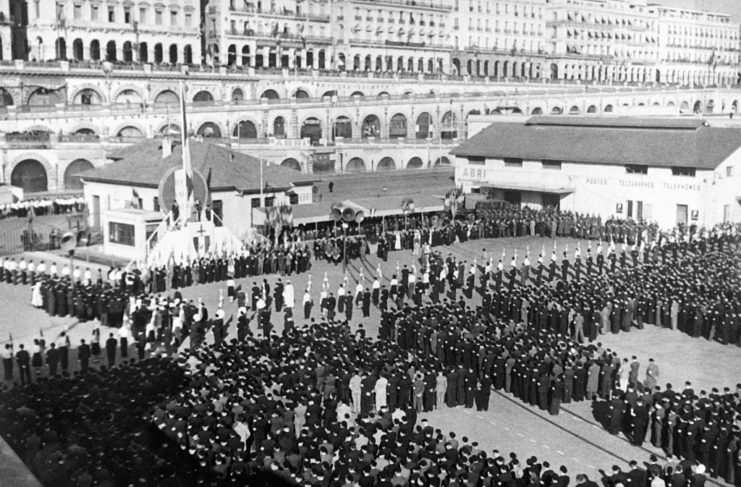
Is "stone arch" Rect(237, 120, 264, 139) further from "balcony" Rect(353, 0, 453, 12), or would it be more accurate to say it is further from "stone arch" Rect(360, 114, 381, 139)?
"balcony" Rect(353, 0, 453, 12)

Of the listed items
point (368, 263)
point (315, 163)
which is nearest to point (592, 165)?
point (368, 263)

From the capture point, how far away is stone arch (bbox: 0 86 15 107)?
6297 cm

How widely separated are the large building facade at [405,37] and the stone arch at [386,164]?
1398cm

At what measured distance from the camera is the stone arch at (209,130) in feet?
219

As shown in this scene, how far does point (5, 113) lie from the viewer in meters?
57.6

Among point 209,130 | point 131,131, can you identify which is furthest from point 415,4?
point 131,131

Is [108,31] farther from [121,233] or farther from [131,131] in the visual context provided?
[121,233]

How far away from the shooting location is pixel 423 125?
84875 millimetres

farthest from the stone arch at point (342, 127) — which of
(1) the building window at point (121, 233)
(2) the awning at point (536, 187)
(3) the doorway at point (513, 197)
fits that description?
(1) the building window at point (121, 233)

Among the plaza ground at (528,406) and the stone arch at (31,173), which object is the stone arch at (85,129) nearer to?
the stone arch at (31,173)

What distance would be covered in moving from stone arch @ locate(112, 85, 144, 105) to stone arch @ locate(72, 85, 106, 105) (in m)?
1.13

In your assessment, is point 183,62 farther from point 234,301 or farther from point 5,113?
point 234,301

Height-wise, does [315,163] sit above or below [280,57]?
below

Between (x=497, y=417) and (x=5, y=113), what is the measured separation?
149 feet
